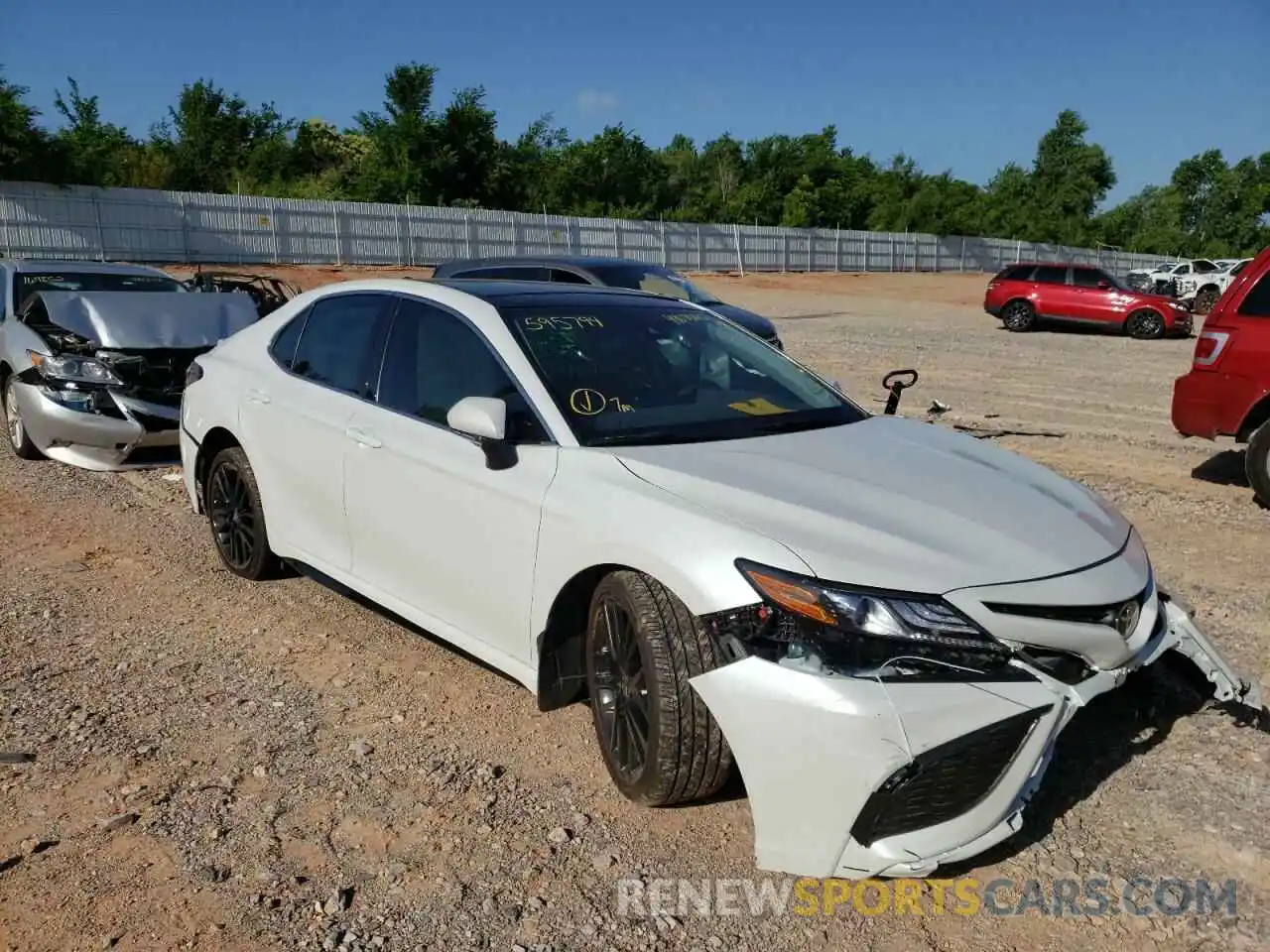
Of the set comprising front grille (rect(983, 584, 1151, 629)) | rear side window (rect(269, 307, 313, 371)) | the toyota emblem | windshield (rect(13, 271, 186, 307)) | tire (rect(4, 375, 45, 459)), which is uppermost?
windshield (rect(13, 271, 186, 307))

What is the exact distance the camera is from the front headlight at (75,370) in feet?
25.6

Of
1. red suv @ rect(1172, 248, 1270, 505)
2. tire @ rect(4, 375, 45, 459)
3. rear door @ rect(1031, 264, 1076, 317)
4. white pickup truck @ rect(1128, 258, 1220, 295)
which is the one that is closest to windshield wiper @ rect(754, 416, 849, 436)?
red suv @ rect(1172, 248, 1270, 505)

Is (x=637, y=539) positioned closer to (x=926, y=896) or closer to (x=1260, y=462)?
(x=926, y=896)

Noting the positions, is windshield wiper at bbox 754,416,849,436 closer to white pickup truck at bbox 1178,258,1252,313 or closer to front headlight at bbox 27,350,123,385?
front headlight at bbox 27,350,123,385

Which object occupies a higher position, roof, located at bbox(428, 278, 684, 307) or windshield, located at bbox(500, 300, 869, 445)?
roof, located at bbox(428, 278, 684, 307)

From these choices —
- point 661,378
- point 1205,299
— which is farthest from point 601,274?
point 1205,299

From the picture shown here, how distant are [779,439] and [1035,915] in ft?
5.38

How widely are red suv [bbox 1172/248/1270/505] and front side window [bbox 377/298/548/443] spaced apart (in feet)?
17.0

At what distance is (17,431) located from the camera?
8336 millimetres

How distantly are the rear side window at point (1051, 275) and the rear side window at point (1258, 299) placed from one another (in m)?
18.3

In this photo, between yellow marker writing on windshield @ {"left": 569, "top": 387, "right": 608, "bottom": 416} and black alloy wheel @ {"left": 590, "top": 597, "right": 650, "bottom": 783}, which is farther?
yellow marker writing on windshield @ {"left": 569, "top": 387, "right": 608, "bottom": 416}

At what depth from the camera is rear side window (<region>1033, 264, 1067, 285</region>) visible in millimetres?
24312

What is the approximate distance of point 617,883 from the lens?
9.57 feet

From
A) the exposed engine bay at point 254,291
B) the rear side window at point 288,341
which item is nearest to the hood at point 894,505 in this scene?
the rear side window at point 288,341
